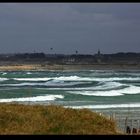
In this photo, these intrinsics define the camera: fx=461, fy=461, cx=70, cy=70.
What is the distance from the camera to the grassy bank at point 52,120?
8641 millimetres

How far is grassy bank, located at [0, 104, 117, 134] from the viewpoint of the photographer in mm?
8641

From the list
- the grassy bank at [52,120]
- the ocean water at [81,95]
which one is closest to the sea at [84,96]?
the ocean water at [81,95]

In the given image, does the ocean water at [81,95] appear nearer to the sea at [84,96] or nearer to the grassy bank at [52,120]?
the sea at [84,96]

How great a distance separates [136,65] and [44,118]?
138 metres

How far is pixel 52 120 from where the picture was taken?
9719mm

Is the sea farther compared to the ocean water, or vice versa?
the ocean water

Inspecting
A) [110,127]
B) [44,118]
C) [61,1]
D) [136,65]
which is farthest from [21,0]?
[136,65]

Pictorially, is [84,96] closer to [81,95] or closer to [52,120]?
[81,95]

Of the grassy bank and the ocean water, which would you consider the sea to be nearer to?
the ocean water

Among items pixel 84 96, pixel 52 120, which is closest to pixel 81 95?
pixel 84 96

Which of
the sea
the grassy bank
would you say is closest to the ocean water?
the sea
